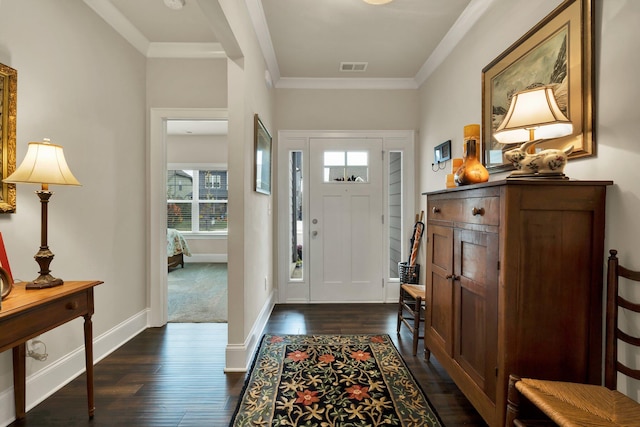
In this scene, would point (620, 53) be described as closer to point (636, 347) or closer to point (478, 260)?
point (478, 260)

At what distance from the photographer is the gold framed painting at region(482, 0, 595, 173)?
52.9 inches

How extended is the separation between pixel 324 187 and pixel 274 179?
62 cm

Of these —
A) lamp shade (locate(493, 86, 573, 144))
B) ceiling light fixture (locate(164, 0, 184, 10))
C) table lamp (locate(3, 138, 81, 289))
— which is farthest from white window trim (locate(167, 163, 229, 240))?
lamp shade (locate(493, 86, 573, 144))

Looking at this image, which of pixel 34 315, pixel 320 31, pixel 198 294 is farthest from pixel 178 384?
pixel 320 31

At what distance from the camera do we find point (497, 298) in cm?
131

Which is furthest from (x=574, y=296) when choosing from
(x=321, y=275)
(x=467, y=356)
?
(x=321, y=275)

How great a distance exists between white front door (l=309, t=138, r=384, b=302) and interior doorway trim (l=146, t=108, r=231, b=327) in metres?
1.36

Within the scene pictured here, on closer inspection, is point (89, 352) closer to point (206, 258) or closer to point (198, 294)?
point (198, 294)

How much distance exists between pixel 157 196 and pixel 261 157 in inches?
45.0

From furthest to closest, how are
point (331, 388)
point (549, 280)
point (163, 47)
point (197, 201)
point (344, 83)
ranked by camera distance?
1. point (197, 201)
2. point (344, 83)
3. point (163, 47)
4. point (331, 388)
5. point (549, 280)

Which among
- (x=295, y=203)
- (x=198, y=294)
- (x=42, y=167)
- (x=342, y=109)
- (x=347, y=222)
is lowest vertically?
(x=198, y=294)

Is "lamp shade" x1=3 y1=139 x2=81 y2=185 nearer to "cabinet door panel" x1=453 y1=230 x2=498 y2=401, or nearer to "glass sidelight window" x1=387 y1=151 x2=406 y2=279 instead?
"cabinet door panel" x1=453 y1=230 x2=498 y2=401

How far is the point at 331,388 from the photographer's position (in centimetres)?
186

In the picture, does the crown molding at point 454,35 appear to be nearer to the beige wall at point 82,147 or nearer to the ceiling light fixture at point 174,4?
the ceiling light fixture at point 174,4
